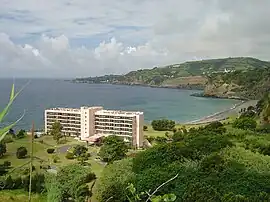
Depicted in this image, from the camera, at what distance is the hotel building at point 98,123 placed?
29422 millimetres

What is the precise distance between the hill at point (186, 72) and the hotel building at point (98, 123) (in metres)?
90.7

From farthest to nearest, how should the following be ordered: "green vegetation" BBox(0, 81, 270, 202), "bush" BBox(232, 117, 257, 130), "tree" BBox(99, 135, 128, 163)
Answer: "bush" BBox(232, 117, 257, 130) < "tree" BBox(99, 135, 128, 163) < "green vegetation" BBox(0, 81, 270, 202)

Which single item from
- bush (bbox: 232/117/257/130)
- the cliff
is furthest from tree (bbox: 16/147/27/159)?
the cliff

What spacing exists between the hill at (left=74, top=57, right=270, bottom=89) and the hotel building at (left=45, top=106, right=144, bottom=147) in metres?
90.7

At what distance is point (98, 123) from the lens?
3209 cm

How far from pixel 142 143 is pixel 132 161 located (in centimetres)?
1134

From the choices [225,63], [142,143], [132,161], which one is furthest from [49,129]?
[225,63]

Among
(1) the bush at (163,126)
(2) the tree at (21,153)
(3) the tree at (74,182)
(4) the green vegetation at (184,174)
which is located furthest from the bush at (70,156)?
(1) the bush at (163,126)

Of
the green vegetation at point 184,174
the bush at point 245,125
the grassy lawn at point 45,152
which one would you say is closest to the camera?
the green vegetation at point 184,174

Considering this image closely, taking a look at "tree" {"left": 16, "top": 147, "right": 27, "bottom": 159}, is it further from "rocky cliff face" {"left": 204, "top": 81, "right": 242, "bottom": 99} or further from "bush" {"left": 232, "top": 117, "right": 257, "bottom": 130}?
"rocky cliff face" {"left": 204, "top": 81, "right": 242, "bottom": 99}

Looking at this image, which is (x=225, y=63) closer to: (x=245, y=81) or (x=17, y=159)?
(x=245, y=81)

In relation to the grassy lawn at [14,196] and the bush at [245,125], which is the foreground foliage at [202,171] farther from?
the bush at [245,125]

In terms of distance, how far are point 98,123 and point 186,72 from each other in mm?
117732

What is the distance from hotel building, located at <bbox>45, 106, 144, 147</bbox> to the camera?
2942 centimetres
